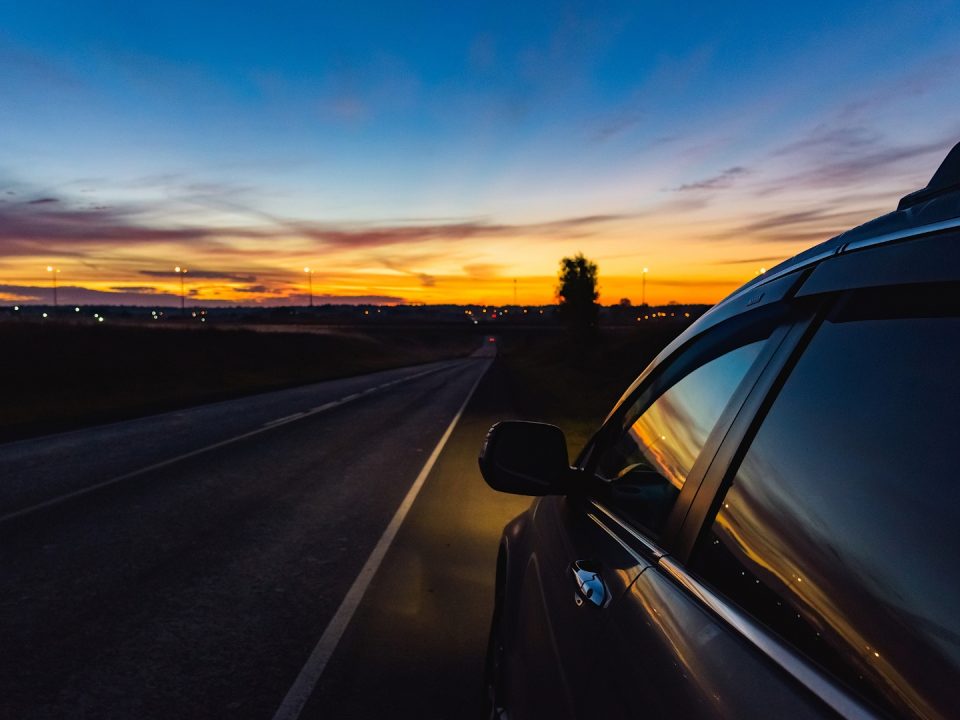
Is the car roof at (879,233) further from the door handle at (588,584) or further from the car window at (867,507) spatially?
the door handle at (588,584)

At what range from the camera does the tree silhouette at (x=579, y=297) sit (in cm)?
6706

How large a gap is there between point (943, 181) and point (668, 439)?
986mm

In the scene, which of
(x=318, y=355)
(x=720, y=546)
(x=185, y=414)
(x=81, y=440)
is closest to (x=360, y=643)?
(x=720, y=546)

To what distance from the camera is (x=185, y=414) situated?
1917cm

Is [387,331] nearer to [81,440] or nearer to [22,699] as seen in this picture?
[81,440]

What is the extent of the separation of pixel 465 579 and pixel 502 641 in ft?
10.5

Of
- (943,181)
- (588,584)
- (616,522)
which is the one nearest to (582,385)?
(616,522)

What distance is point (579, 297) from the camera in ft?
222

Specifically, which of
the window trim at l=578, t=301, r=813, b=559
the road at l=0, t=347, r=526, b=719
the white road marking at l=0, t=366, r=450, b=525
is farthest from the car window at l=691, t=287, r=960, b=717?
the white road marking at l=0, t=366, r=450, b=525

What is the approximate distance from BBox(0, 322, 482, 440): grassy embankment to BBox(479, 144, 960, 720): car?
1648 centimetres

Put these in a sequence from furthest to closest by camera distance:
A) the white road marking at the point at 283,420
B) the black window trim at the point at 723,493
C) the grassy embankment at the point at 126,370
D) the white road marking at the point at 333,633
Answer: the grassy embankment at the point at 126,370 < the white road marking at the point at 283,420 < the white road marking at the point at 333,633 < the black window trim at the point at 723,493

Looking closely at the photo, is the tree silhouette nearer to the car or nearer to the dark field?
the dark field

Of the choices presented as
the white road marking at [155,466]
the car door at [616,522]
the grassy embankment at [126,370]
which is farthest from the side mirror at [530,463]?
the grassy embankment at [126,370]

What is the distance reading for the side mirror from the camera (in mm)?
2566
